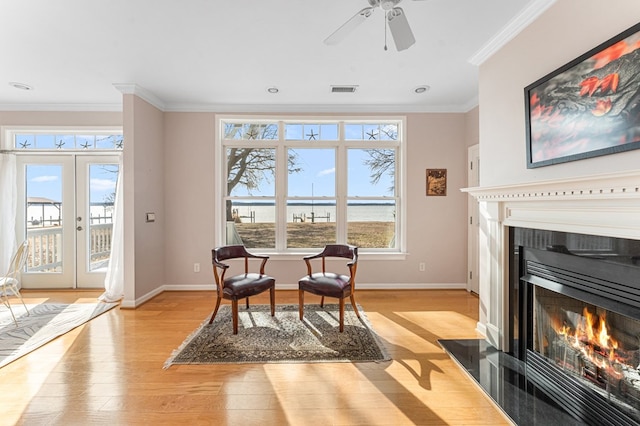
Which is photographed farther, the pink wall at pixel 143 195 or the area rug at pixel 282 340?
the pink wall at pixel 143 195

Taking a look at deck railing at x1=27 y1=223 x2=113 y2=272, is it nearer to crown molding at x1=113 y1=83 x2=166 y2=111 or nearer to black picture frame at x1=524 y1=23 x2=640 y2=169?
crown molding at x1=113 y1=83 x2=166 y2=111

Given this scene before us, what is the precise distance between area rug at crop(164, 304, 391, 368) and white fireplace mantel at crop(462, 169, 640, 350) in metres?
1.07

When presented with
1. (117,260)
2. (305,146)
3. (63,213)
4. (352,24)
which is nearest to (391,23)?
(352,24)

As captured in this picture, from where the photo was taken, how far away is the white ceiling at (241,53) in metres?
2.26

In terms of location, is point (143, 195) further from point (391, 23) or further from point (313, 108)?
point (391, 23)

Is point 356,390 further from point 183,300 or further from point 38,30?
point 38,30

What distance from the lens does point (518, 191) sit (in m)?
2.20

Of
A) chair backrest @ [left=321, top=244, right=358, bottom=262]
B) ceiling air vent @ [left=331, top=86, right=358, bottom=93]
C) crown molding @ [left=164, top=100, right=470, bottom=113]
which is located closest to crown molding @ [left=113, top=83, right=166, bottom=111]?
crown molding @ [left=164, top=100, right=470, bottom=113]

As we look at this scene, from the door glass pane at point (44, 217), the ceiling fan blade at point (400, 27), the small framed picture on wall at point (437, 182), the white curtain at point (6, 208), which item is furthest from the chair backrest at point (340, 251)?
the white curtain at point (6, 208)

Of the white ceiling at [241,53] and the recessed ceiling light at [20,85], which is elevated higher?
the recessed ceiling light at [20,85]

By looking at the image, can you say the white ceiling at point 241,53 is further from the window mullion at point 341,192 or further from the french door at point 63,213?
the french door at point 63,213

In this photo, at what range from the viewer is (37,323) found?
125 inches

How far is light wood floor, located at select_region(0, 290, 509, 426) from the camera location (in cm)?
179

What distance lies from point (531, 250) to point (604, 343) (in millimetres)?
694
